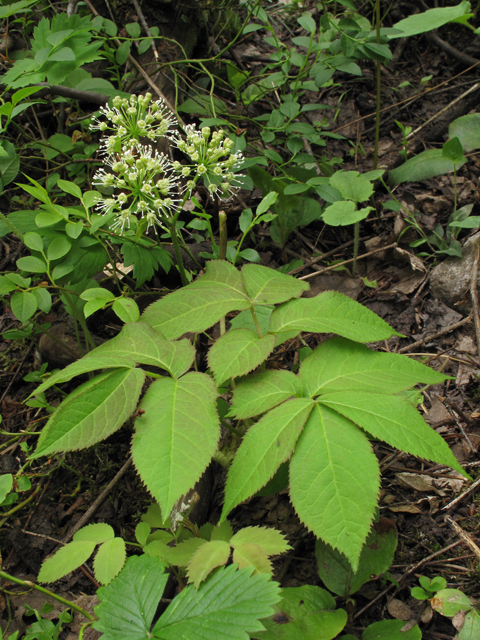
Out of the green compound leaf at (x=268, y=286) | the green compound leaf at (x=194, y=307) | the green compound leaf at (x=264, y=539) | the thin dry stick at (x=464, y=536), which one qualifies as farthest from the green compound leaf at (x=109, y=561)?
the thin dry stick at (x=464, y=536)

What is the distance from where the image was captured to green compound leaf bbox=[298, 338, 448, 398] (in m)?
1.26

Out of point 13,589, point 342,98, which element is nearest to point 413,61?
point 342,98

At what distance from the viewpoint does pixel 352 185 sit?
2236mm

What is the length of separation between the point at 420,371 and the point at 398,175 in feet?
5.58

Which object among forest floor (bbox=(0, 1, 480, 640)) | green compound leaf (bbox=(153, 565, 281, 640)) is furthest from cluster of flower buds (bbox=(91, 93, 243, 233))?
green compound leaf (bbox=(153, 565, 281, 640))

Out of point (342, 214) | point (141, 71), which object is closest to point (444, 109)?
point (342, 214)

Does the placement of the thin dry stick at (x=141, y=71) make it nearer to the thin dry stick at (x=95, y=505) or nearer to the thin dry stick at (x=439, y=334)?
the thin dry stick at (x=439, y=334)

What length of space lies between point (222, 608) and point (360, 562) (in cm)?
52

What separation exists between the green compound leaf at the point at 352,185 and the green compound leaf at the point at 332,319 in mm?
931

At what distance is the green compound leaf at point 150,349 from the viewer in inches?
52.4

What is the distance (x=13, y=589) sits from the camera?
1.60 meters

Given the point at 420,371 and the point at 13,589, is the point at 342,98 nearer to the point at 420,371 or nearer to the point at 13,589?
the point at 420,371

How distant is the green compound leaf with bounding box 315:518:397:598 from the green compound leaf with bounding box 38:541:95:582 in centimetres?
74

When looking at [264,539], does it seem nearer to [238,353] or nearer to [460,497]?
[238,353]
